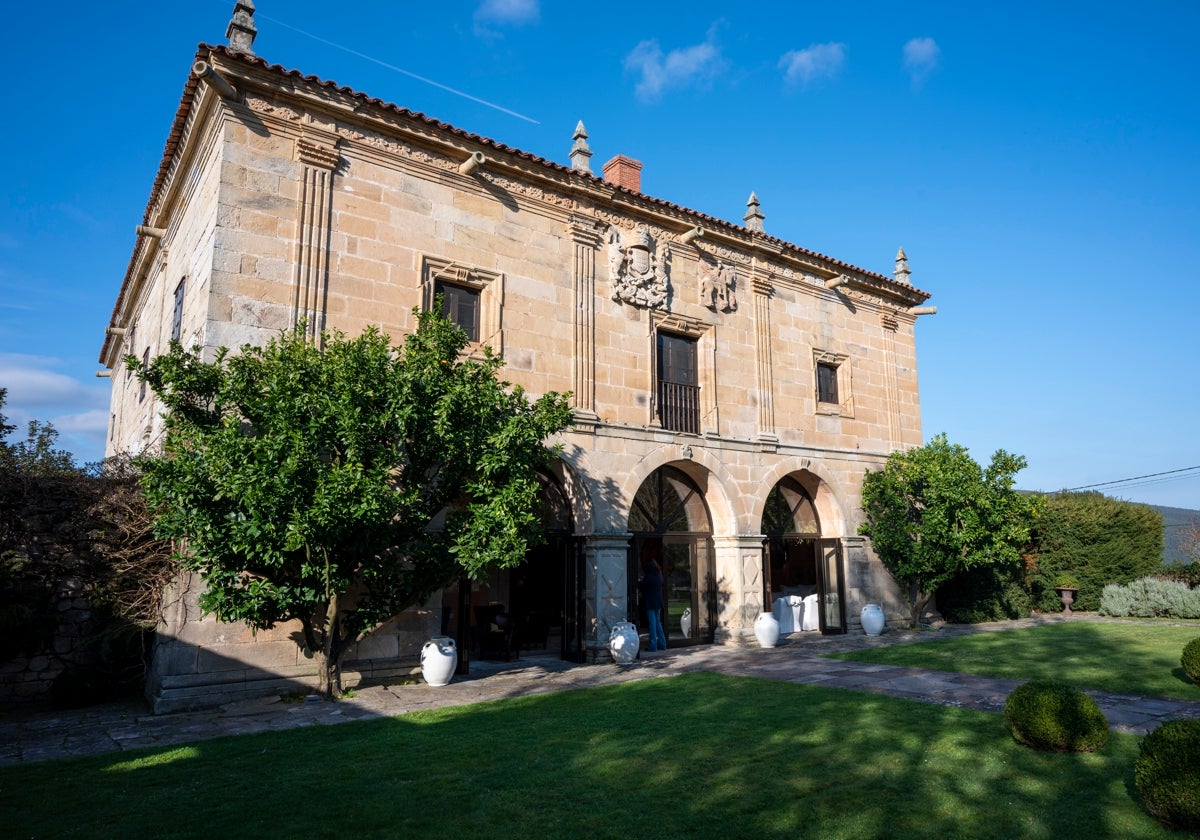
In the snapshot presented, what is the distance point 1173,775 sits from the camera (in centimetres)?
433

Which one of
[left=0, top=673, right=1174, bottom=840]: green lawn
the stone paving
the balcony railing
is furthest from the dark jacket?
[left=0, top=673, right=1174, bottom=840]: green lawn

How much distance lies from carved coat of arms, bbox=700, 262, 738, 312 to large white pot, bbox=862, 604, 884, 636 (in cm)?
663

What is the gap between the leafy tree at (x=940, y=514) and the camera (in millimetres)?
14445

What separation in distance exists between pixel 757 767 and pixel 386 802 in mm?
2712

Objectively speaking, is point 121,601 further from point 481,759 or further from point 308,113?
point 308,113

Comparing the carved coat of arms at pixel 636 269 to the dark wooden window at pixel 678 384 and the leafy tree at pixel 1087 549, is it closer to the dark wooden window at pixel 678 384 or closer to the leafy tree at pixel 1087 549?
the dark wooden window at pixel 678 384

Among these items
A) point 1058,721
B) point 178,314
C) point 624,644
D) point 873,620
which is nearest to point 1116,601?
point 873,620

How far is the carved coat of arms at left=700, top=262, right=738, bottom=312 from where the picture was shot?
14.2 meters

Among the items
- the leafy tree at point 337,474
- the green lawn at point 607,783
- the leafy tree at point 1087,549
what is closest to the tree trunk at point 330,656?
the leafy tree at point 337,474

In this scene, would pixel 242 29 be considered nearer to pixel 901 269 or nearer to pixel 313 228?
pixel 313 228

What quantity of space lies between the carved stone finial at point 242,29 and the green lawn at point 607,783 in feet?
27.9

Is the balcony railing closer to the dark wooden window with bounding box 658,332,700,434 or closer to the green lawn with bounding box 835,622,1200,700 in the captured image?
the dark wooden window with bounding box 658,332,700,434

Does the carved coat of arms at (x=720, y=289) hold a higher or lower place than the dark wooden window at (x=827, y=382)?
higher

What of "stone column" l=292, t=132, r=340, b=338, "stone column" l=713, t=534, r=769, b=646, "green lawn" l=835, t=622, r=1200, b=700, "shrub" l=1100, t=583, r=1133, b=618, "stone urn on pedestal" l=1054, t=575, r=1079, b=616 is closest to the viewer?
"green lawn" l=835, t=622, r=1200, b=700
